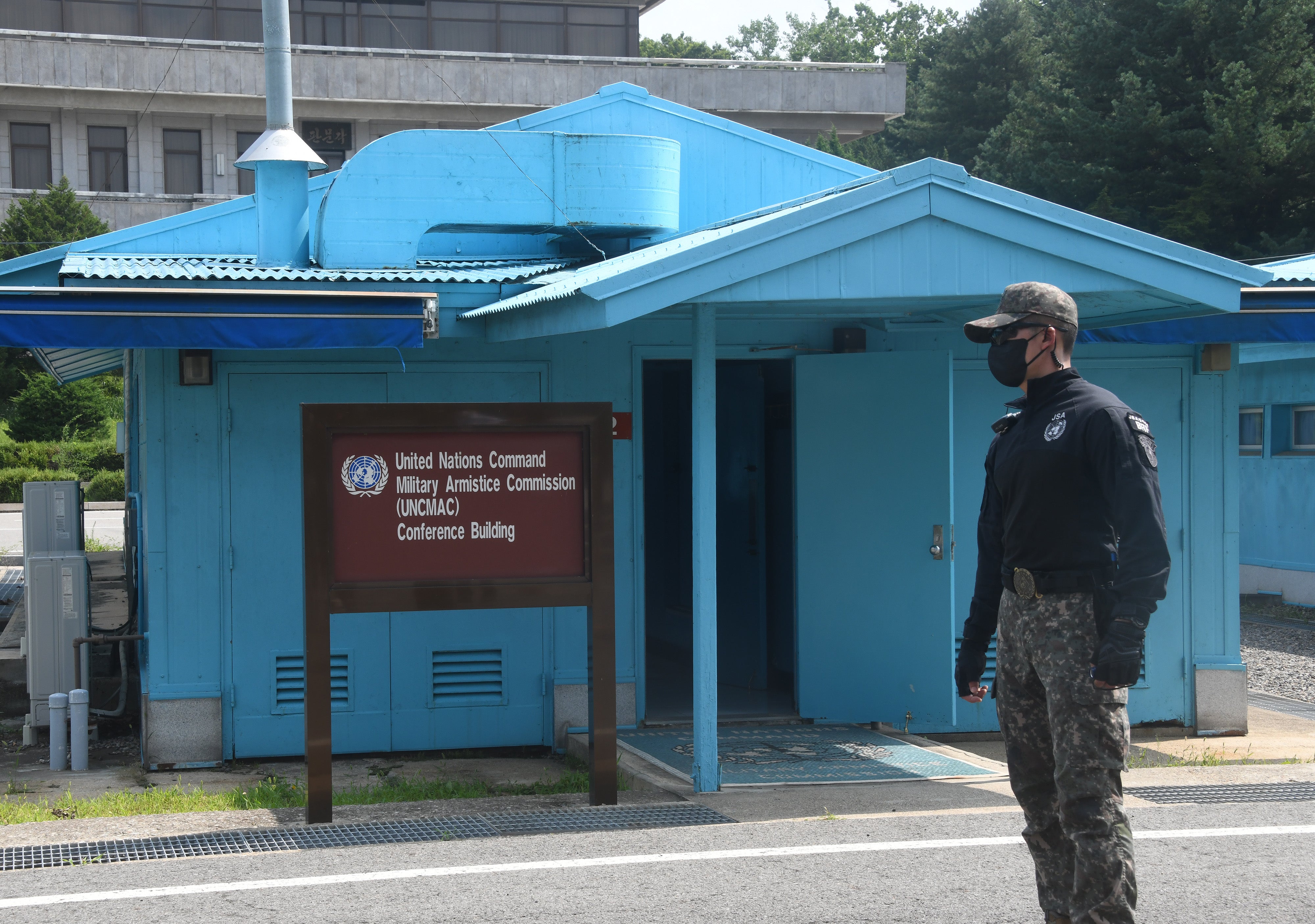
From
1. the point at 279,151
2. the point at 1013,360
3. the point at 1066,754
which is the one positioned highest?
the point at 279,151

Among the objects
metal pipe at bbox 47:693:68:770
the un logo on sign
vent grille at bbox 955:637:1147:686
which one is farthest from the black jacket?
metal pipe at bbox 47:693:68:770

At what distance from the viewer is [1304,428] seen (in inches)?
608

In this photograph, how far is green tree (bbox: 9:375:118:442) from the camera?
32062 mm

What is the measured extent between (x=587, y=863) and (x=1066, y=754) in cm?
225

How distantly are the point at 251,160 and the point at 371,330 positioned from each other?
292cm

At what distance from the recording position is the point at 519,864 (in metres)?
5.33

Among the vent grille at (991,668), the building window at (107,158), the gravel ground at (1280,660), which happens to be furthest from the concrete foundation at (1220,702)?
the building window at (107,158)

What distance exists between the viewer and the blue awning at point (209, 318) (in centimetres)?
677

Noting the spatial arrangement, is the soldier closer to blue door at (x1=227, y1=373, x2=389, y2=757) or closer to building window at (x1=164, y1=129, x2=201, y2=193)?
blue door at (x1=227, y1=373, x2=389, y2=757)

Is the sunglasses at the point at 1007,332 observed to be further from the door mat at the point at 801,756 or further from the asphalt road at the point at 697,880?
the door mat at the point at 801,756

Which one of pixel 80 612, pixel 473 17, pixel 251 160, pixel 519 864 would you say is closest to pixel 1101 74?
pixel 473 17

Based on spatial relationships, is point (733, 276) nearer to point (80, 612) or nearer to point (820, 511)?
point (820, 511)

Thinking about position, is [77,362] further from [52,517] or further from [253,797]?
[253,797]

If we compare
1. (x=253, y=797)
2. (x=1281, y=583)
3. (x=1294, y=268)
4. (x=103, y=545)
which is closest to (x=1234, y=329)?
(x=1294, y=268)
